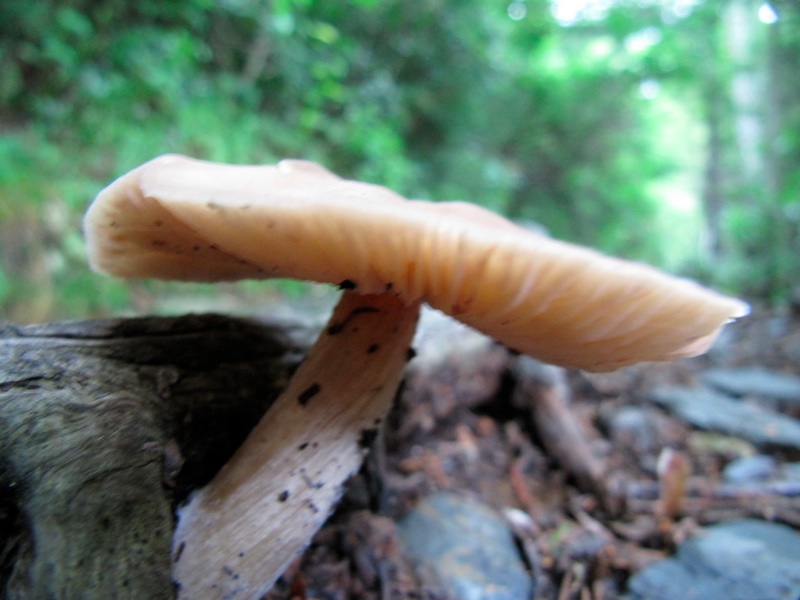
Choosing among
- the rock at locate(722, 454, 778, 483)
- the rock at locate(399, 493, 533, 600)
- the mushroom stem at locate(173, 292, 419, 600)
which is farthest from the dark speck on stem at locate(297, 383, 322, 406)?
the rock at locate(722, 454, 778, 483)

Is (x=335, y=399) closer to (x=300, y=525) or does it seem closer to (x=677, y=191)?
(x=300, y=525)

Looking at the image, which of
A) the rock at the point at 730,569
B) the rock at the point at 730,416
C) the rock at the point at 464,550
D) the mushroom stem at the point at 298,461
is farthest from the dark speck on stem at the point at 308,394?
the rock at the point at 730,416

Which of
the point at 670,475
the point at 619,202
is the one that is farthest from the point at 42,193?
the point at 619,202

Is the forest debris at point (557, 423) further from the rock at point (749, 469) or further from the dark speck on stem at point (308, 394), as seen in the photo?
the dark speck on stem at point (308, 394)

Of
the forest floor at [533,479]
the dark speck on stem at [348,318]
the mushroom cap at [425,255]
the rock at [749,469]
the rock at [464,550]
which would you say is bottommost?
the rock at [464,550]

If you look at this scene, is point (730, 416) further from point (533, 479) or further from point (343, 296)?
point (343, 296)

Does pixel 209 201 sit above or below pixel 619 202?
below
